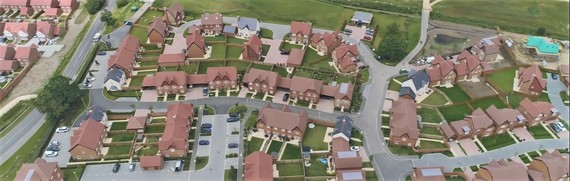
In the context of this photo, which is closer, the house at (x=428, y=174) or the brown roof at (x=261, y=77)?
the house at (x=428, y=174)

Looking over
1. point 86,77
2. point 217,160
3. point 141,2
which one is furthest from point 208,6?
point 217,160

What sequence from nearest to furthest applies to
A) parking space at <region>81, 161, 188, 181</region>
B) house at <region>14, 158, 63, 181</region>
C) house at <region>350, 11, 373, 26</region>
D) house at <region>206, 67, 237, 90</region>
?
house at <region>14, 158, 63, 181</region>, parking space at <region>81, 161, 188, 181</region>, house at <region>206, 67, 237, 90</region>, house at <region>350, 11, 373, 26</region>

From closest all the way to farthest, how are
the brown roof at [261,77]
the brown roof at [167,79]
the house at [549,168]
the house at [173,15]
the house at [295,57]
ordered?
the house at [549,168], the brown roof at [167,79], the brown roof at [261,77], the house at [295,57], the house at [173,15]

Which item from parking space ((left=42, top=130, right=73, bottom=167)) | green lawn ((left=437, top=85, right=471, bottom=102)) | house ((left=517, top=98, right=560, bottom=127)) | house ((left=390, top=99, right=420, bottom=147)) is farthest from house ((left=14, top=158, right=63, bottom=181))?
house ((left=517, top=98, right=560, bottom=127))

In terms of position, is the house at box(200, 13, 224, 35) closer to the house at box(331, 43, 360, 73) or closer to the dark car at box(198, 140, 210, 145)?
the house at box(331, 43, 360, 73)

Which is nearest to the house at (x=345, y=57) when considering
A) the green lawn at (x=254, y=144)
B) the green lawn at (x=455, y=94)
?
the green lawn at (x=455, y=94)

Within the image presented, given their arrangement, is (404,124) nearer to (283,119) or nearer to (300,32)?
(283,119)

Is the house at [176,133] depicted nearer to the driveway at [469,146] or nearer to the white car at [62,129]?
the white car at [62,129]
